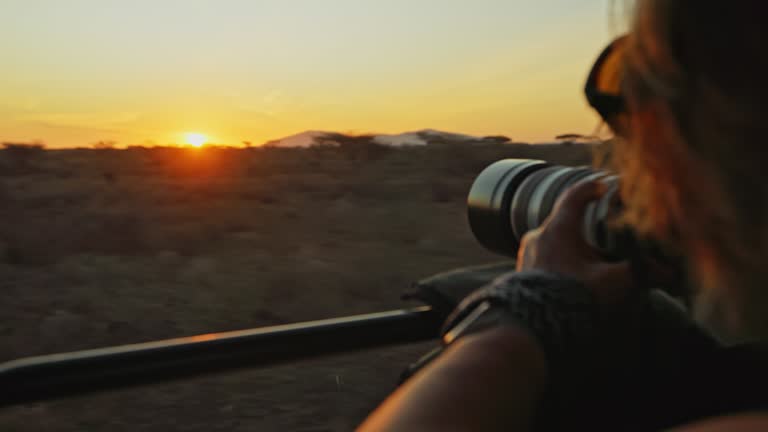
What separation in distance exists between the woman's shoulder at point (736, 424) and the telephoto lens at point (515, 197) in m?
0.33

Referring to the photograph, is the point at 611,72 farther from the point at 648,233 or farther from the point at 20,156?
the point at 20,156

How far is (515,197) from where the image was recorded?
100cm

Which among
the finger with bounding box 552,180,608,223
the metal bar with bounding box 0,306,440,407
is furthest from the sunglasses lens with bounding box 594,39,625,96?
the metal bar with bounding box 0,306,440,407

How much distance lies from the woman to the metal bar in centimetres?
28

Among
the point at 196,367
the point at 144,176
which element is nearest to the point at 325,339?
the point at 196,367

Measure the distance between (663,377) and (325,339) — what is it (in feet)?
1.32

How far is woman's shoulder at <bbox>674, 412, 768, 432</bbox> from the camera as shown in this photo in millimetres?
425

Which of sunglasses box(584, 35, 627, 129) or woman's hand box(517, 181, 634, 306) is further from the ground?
sunglasses box(584, 35, 627, 129)

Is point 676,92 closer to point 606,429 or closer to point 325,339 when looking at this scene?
point 606,429

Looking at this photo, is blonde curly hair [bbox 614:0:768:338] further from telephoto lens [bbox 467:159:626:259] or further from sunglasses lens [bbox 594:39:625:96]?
telephoto lens [bbox 467:159:626:259]

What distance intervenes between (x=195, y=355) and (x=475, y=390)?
43 centimetres

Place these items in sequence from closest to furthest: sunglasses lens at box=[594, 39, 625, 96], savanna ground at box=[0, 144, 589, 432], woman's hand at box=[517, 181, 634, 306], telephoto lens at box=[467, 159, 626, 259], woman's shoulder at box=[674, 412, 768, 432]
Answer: woman's shoulder at box=[674, 412, 768, 432]
sunglasses lens at box=[594, 39, 625, 96]
woman's hand at box=[517, 181, 634, 306]
telephoto lens at box=[467, 159, 626, 259]
savanna ground at box=[0, 144, 589, 432]

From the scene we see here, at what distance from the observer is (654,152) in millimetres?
524

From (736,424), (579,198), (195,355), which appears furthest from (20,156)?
(736,424)
